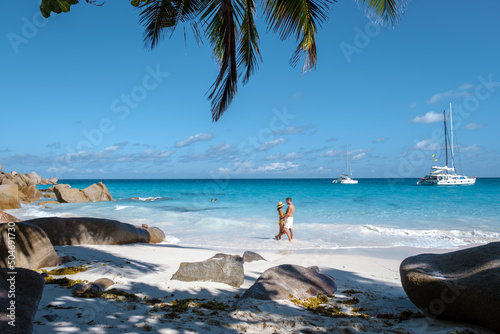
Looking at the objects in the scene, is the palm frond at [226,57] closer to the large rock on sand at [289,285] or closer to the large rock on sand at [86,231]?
the large rock on sand at [289,285]

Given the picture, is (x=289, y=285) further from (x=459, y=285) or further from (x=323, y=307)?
(x=459, y=285)

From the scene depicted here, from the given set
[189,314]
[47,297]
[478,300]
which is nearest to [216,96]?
[189,314]

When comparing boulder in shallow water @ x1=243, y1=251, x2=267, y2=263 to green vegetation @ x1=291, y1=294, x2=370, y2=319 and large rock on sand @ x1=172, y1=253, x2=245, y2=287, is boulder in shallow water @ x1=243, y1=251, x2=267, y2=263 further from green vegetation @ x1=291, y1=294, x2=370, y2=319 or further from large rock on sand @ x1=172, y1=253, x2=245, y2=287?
green vegetation @ x1=291, y1=294, x2=370, y2=319

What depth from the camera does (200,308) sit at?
147 inches

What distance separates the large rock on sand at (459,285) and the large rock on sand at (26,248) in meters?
5.56

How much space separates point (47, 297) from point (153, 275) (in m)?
1.87

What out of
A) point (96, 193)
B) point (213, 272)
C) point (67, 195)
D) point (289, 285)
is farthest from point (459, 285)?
point (96, 193)

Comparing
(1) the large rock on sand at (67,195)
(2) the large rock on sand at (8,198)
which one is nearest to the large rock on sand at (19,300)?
(2) the large rock on sand at (8,198)

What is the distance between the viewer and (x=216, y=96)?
4.95 meters

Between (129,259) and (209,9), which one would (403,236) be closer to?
(129,259)

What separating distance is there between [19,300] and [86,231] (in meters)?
6.12

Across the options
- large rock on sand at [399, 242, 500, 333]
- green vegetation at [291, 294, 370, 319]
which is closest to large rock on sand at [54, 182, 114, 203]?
green vegetation at [291, 294, 370, 319]

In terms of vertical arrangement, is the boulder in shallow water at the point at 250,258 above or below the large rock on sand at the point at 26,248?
below

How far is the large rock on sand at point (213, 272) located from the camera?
5.03 metres
